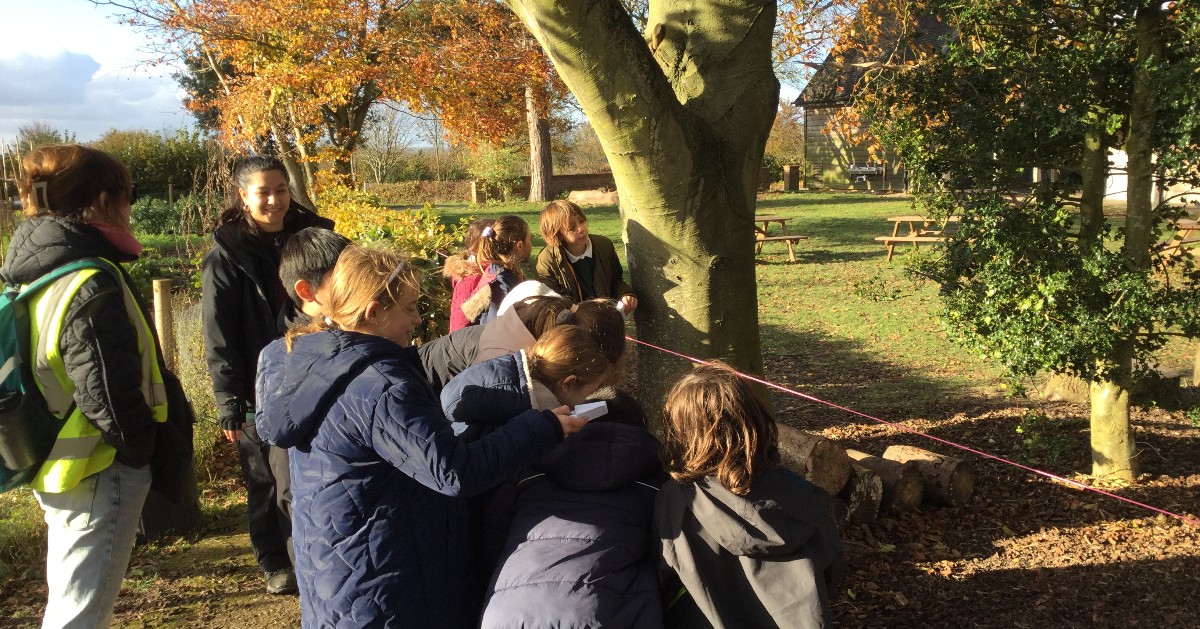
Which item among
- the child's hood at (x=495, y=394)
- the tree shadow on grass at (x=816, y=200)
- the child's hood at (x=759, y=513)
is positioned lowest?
the child's hood at (x=759, y=513)

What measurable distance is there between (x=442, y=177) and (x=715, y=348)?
28946 mm

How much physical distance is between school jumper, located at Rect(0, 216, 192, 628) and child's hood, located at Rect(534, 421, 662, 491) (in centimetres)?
129

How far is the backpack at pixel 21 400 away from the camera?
2.48 metres

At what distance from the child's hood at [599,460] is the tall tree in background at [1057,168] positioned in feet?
8.72

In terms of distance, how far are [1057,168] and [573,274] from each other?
259cm

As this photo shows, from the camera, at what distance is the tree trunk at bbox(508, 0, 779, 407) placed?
12.3ft

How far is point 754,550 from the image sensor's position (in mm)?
2062

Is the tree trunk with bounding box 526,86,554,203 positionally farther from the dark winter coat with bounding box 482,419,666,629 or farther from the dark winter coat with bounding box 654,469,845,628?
the dark winter coat with bounding box 654,469,845,628

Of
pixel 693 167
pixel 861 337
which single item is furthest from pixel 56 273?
pixel 861 337

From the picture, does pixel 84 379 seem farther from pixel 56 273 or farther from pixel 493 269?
pixel 493 269

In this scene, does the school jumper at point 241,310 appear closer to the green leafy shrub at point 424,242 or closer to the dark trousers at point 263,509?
the dark trousers at point 263,509

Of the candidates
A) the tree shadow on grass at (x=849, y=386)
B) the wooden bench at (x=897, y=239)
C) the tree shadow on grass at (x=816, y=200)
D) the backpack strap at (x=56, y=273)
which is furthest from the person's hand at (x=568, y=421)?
the tree shadow on grass at (x=816, y=200)

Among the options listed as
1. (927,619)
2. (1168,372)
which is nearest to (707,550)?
(927,619)

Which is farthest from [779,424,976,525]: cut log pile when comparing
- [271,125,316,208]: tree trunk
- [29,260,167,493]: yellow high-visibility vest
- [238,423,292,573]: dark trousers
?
[271,125,316,208]: tree trunk
